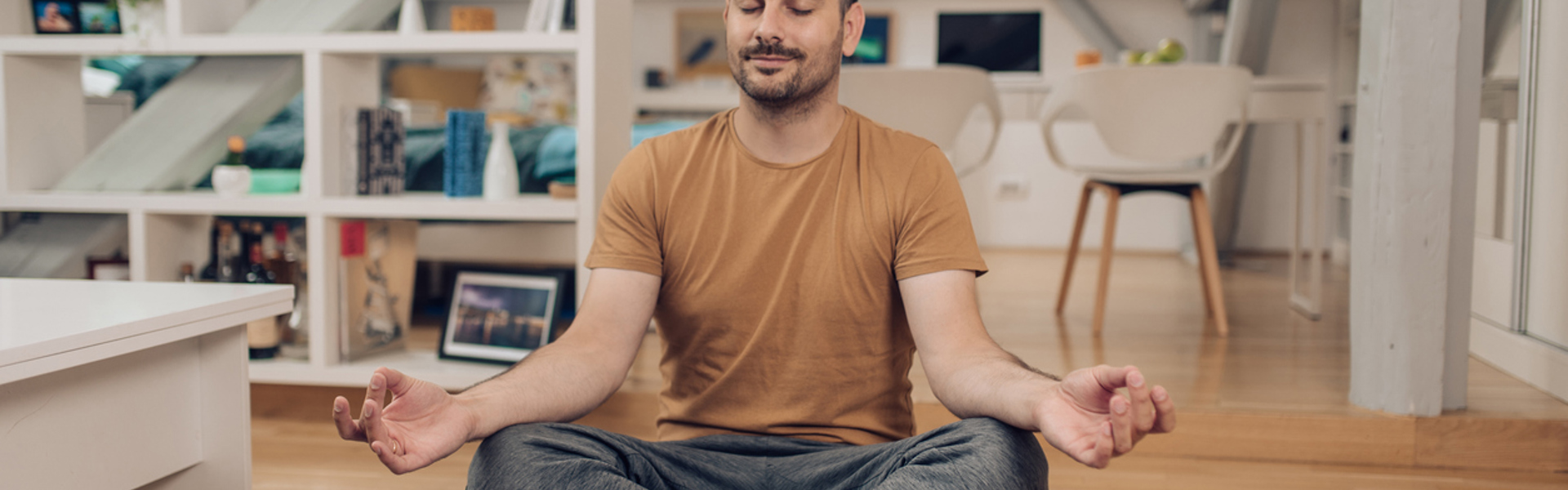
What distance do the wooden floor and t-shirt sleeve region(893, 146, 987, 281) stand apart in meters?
0.78

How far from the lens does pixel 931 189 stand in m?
1.18

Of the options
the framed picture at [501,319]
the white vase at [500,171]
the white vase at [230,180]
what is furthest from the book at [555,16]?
the white vase at [230,180]

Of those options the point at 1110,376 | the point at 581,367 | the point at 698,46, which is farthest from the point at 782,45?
the point at 698,46

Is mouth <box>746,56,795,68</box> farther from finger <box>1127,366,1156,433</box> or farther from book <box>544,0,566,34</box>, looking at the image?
book <box>544,0,566,34</box>

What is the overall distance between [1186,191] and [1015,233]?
8.06ft

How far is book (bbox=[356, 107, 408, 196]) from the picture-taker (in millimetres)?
2031

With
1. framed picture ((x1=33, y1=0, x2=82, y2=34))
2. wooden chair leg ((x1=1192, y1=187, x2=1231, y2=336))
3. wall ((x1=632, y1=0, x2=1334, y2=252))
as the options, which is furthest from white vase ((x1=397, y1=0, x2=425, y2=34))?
wall ((x1=632, y1=0, x2=1334, y2=252))

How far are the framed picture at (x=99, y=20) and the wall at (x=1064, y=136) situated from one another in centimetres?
363

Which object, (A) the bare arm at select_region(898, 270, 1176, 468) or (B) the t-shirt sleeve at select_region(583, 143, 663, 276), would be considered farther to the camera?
(B) the t-shirt sleeve at select_region(583, 143, 663, 276)

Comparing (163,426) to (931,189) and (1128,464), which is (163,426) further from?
(1128,464)

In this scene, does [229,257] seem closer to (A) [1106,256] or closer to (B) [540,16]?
(B) [540,16]

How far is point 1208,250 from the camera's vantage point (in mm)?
2633

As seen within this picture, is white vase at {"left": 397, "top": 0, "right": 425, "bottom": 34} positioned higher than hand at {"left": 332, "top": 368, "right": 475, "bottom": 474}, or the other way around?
white vase at {"left": 397, "top": 0, "right": 425, "bottom": 34}

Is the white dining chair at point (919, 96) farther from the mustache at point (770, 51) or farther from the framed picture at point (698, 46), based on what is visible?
the framed picture at point (698, 46)
